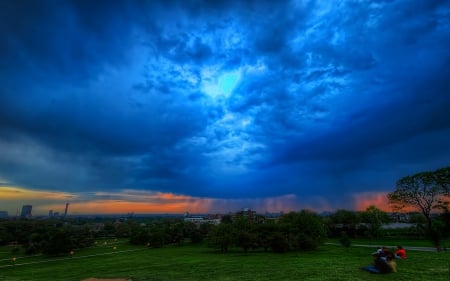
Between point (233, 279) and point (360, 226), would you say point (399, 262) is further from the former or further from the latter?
point (360, 226)

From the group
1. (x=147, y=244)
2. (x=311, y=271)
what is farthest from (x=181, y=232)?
(x=311, y=271)

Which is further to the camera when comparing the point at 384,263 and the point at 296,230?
the point at 296,230

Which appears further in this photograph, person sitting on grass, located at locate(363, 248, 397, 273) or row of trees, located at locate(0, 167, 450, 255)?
row of trees, located at locate(0, 167, 450, 255)

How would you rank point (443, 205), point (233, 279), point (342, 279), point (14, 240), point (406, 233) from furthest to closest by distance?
point (14, 240) < point (406, 233) < point (443, 205) < point (233, 279) < point (342, 279)

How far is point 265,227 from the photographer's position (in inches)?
2277

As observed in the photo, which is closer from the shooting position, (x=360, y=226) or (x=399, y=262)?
(x=399, y=262)

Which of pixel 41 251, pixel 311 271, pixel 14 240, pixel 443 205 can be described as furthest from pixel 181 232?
pixel 311 271

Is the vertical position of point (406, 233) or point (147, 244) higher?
point (406, 233)

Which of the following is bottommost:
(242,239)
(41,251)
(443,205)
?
(41,251)

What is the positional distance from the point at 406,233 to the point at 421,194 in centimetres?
3430

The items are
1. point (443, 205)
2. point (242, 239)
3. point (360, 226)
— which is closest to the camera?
point (443, 205)

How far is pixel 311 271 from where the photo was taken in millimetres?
20000

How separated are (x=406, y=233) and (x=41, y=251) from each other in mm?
97831

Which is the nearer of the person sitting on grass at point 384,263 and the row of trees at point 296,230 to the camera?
the person sitting on grass at point 384,263
